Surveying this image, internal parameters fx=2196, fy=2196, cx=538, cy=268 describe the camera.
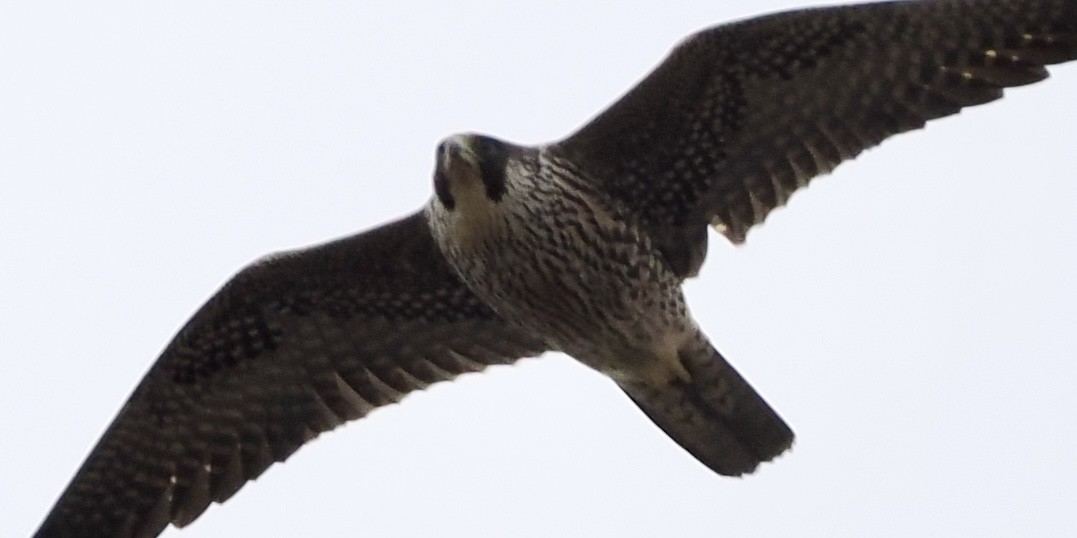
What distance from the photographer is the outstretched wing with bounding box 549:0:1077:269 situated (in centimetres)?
993

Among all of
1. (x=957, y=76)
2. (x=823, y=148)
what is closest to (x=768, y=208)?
(x=823, y=148)

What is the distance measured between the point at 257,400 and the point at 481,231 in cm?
179

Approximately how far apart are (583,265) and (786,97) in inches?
49.1

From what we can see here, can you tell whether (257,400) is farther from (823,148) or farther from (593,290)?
(823,148)

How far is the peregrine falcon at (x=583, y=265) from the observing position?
389 inches

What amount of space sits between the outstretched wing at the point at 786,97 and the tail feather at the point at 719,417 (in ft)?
1.69

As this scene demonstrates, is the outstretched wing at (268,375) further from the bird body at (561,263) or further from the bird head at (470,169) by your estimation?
the bird head at (470,169)

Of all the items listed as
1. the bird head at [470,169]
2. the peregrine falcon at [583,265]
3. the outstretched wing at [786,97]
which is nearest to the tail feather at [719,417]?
the peregrine falcon at [583,265]

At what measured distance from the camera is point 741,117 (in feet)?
33.6

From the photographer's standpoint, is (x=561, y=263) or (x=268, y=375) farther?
(x=268, y=375)

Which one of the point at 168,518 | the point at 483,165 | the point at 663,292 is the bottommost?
the point at 168,518

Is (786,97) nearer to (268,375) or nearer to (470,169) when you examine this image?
(470,169)

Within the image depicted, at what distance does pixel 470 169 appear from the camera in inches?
375

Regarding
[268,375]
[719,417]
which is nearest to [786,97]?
[719,417]
